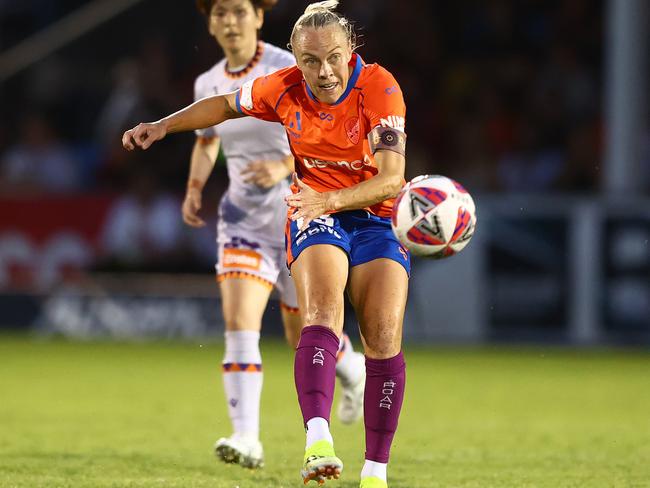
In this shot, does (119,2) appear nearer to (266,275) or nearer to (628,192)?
(628,192)

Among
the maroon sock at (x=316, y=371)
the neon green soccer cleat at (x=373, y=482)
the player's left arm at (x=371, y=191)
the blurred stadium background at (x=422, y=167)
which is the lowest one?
the neon green soccer cleat at (x=373, y=482)

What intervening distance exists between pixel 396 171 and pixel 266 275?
167 cm

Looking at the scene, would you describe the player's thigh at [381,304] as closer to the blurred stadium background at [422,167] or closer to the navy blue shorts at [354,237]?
the navy blue shorts at [354,237]

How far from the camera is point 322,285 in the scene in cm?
560

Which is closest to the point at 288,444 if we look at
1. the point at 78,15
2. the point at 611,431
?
the point at 611,431

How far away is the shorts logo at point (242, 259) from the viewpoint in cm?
707

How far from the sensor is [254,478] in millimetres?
6297

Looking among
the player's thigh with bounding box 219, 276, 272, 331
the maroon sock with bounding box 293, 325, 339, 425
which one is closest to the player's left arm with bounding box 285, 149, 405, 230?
the maroon sock with bounding box 293, 325, 339, 425

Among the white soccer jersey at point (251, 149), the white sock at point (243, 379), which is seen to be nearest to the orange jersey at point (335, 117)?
the white soccer jersey at point (251, 149)

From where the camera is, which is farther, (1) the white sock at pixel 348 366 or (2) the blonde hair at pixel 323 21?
(1) the white sock at pixel 348 366

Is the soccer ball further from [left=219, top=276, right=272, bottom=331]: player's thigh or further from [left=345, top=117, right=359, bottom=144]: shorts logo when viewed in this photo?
[left=219, top=276, right=272, bottom=331]: player's thigh

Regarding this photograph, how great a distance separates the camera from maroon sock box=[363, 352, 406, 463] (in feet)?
18.4

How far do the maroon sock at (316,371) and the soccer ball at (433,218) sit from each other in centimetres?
52

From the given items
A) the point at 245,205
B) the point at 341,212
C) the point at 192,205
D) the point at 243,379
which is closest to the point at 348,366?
the point at 243,379
